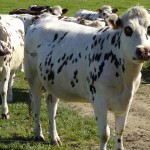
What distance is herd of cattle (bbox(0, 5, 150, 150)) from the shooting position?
18.9 ft

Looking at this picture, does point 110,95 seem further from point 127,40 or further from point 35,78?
point 35,78

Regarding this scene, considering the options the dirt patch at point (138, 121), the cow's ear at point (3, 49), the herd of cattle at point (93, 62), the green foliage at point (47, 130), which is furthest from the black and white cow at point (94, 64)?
the dirt patch at point (138, 121)

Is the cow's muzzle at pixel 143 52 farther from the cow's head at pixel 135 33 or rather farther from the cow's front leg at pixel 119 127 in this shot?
the cow's front leg at pixel 119 127

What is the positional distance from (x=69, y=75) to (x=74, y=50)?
39 cm

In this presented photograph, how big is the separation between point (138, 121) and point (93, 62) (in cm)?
316

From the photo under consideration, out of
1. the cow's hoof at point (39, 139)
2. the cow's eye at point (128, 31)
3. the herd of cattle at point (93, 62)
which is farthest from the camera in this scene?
the cow's hoof at point (39, 139)

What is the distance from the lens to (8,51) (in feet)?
27.6

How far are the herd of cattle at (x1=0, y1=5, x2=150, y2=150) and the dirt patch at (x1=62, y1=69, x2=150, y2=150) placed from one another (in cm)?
97

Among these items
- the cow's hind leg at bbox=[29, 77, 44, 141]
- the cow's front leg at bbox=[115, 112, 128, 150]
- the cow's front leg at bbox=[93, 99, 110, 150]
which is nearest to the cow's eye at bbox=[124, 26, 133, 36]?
the cow's front leg at bbox=[93, 99, 110, 150]

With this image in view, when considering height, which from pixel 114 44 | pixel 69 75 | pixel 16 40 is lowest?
pixel 16 40

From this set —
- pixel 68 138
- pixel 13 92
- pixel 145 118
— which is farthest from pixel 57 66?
pixel 13 92

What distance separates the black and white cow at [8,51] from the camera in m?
9.00

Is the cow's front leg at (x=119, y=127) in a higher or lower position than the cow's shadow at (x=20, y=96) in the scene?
higher

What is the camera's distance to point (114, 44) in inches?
245
